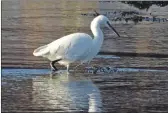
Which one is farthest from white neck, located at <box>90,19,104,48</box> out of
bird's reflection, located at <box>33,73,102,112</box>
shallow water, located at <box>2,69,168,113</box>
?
bird's reflection, located at <box>33,73,102,112</box>

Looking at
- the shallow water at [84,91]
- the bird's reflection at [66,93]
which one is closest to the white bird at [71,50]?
the shallow water at [84,91]

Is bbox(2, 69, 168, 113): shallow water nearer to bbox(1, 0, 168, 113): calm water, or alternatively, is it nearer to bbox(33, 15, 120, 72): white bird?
bbox(1, 0, 168, 113): calm water

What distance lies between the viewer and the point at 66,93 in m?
12.6

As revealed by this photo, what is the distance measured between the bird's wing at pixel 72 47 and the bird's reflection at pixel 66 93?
36.9 inches

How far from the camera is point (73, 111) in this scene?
10867 mm

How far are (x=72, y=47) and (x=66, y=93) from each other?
12.3 ft

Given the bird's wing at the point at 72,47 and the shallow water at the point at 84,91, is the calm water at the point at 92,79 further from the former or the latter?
the bird's wing at the point at 72,47

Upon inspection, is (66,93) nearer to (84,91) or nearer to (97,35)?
(84,91)

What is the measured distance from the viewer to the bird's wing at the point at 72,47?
53.4 feet

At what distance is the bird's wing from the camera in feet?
53.4

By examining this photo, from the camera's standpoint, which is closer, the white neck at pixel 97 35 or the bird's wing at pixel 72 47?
the bird's wing at pixel 72 47

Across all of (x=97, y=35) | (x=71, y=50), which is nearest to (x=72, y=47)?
(x=71, y=50)

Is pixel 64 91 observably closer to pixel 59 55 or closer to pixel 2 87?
pixel 2 87

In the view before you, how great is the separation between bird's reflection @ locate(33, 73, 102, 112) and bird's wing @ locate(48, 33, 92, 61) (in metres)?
0.94
